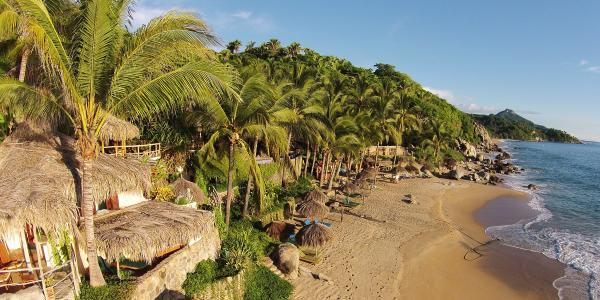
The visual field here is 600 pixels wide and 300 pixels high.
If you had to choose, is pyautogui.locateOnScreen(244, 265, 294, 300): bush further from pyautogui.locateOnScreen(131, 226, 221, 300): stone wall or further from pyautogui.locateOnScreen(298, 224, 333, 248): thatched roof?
pyautogui.locateOnScreen(298, 224, 333, 248): thatched roof

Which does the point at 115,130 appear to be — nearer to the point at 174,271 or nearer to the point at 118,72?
the point at 118,72

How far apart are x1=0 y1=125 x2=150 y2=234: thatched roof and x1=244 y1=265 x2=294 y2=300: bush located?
465cm

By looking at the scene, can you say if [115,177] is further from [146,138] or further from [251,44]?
[251,44]

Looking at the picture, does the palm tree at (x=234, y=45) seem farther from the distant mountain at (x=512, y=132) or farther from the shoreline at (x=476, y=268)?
the distant mountain at (x=512, y=132)

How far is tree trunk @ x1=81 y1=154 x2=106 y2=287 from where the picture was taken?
7688 mm

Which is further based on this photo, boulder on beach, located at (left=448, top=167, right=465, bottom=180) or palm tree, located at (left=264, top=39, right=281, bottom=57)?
palm tree, located at (left=264, top=39, right=281, bottom=57)

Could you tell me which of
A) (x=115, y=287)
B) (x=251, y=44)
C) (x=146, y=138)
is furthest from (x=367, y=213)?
(x=251, y=44)

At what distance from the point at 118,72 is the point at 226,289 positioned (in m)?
7.26

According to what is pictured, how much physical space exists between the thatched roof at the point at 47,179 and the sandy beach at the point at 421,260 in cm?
711

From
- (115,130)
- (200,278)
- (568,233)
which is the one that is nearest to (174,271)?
(200,278)

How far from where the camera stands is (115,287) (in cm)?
880

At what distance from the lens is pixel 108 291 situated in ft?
28.3

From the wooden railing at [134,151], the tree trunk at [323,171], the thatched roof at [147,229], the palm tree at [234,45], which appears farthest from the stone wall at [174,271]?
the palm tree at [234,45]

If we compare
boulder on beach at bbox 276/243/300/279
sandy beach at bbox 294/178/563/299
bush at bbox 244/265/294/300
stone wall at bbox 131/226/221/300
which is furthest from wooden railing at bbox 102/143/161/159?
sandy beach at bbox 294/178/563/299
